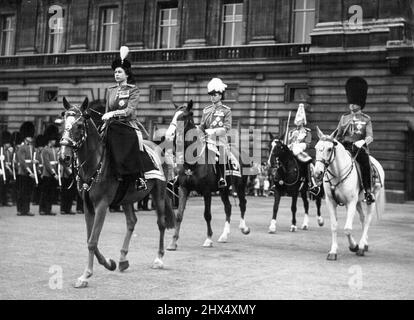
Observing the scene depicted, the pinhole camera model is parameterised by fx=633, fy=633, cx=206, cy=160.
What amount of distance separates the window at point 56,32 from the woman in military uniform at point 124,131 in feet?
118

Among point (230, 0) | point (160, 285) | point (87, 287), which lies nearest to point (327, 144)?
point (160, 285)

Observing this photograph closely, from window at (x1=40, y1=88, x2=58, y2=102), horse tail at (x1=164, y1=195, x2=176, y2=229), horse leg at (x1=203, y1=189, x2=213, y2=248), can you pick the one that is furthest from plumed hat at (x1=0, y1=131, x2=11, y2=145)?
window at (x1=40, y1=88, x2=58, y2=102)

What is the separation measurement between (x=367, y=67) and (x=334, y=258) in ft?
71.2

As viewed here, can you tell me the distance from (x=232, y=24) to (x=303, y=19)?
4.57 meters

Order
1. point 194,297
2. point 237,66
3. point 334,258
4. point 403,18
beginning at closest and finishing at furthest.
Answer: point 194,297, point 334,258, point 403,18, point 237,66

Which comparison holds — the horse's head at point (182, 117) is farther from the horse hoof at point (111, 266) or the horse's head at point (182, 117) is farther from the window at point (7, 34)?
the window at point (7, 34)

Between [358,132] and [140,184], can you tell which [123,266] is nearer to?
[140,184]

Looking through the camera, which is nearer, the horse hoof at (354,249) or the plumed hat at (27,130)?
the horse hoof at (354,249)

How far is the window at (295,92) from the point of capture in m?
34.7

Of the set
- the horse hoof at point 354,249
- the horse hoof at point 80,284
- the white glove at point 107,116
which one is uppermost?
the white glove at point 107,116

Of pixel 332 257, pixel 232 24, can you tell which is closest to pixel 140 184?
pixel 332 257

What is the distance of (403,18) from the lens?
3066 cm

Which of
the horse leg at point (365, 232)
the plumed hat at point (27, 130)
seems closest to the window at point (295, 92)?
the plumed hat at point (27, 130)

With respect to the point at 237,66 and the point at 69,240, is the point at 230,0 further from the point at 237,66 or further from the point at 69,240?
the point at 69,240
